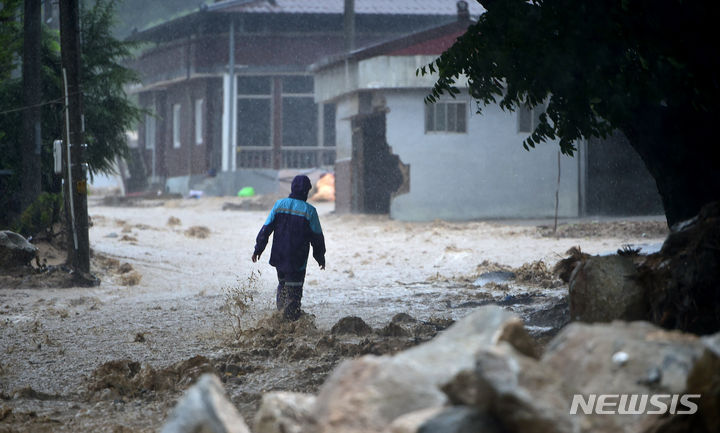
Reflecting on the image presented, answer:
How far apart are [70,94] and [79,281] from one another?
272 cm

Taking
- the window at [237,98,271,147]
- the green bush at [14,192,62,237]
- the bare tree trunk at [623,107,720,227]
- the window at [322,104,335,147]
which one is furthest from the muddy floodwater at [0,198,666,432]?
the window at [237,98,271,147]

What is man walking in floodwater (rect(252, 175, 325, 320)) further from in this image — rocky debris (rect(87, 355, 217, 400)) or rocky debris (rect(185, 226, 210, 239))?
rocky debris (rect(185, 226, 210, 239))

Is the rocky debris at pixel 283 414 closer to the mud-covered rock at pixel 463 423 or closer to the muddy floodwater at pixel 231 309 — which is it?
the mud-covered rock at pixel 463 423

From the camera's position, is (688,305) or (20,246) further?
(20,246)

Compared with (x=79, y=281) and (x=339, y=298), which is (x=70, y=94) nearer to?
(x=79, y=281)

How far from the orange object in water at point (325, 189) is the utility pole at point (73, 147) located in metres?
18.5

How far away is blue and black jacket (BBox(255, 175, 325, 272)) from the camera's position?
27.9 feet

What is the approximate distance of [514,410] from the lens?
122 inches

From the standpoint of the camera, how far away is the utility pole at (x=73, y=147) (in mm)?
12391

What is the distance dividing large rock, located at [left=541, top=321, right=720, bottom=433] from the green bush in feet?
41.0

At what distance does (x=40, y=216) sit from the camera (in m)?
14.7

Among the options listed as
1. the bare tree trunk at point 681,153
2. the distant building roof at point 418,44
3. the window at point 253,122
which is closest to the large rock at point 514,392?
the bare tree trunk at point 681,153

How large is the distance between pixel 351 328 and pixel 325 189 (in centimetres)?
2356

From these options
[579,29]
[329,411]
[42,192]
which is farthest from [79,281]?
[329,411]
